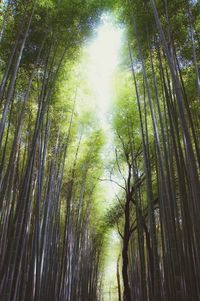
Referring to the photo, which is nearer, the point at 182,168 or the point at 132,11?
the point at 182,168

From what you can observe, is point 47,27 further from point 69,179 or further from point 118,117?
point 69,179

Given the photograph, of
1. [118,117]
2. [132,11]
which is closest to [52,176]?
[118,117]

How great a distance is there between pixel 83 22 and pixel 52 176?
3145mm

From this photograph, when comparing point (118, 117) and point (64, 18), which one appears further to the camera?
point (118, 117)

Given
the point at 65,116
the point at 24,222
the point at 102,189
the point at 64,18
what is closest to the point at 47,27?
the point at 64,18

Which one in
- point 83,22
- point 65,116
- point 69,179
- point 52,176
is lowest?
point 52,176

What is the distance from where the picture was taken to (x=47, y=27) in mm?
5141

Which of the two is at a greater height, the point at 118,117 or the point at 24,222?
the point at 118,117

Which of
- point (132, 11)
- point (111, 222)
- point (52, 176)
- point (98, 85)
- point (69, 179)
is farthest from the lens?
point (111, 222)

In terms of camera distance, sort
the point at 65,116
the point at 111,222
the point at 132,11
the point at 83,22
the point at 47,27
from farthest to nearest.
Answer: the point at 111,222, the point at 65,116, the point at 83,22, the point at 47,27, the point at 132,11

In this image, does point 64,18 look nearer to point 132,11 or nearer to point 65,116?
point 132,11

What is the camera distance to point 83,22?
5.50 metres

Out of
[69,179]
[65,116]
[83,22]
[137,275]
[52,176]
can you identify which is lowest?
[137,275]

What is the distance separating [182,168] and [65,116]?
3.67 meters
